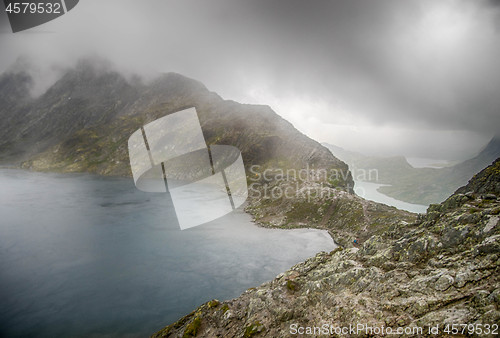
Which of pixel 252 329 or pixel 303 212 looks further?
pixel 303 212

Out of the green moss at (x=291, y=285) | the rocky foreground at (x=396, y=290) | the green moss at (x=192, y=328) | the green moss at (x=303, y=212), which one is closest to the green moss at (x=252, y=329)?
the rocky foreground at (x=396, y=290)

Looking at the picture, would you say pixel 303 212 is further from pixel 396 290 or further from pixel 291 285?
pixel 396 290

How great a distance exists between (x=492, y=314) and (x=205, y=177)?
179m

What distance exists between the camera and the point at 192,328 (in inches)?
899

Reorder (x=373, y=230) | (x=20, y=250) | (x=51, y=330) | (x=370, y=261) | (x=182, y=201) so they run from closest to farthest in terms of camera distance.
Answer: (x=370, y=261)
(x=51, y=330)
(x=20, y=250)
(x=373, y=230)
(x=182, y=201)

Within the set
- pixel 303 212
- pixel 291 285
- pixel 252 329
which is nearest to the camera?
pixel 252 329

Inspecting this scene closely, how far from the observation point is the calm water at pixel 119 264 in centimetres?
3297

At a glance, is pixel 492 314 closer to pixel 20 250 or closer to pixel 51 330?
pixel 51 330

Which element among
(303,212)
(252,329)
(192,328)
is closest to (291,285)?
(252,329)

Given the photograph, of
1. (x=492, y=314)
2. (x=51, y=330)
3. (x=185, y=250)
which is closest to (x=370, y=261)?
(x=492, y=314)

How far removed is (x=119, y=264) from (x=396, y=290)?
176 ft

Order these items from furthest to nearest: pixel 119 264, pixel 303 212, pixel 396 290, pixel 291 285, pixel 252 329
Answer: pixel 303 212 → pixel 119 264 → pixel 291 285 → pixel 252 329 → pixel 396 290

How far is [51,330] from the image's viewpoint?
98.5 ft

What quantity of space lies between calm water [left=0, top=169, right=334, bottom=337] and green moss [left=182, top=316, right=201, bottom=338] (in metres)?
12.1
